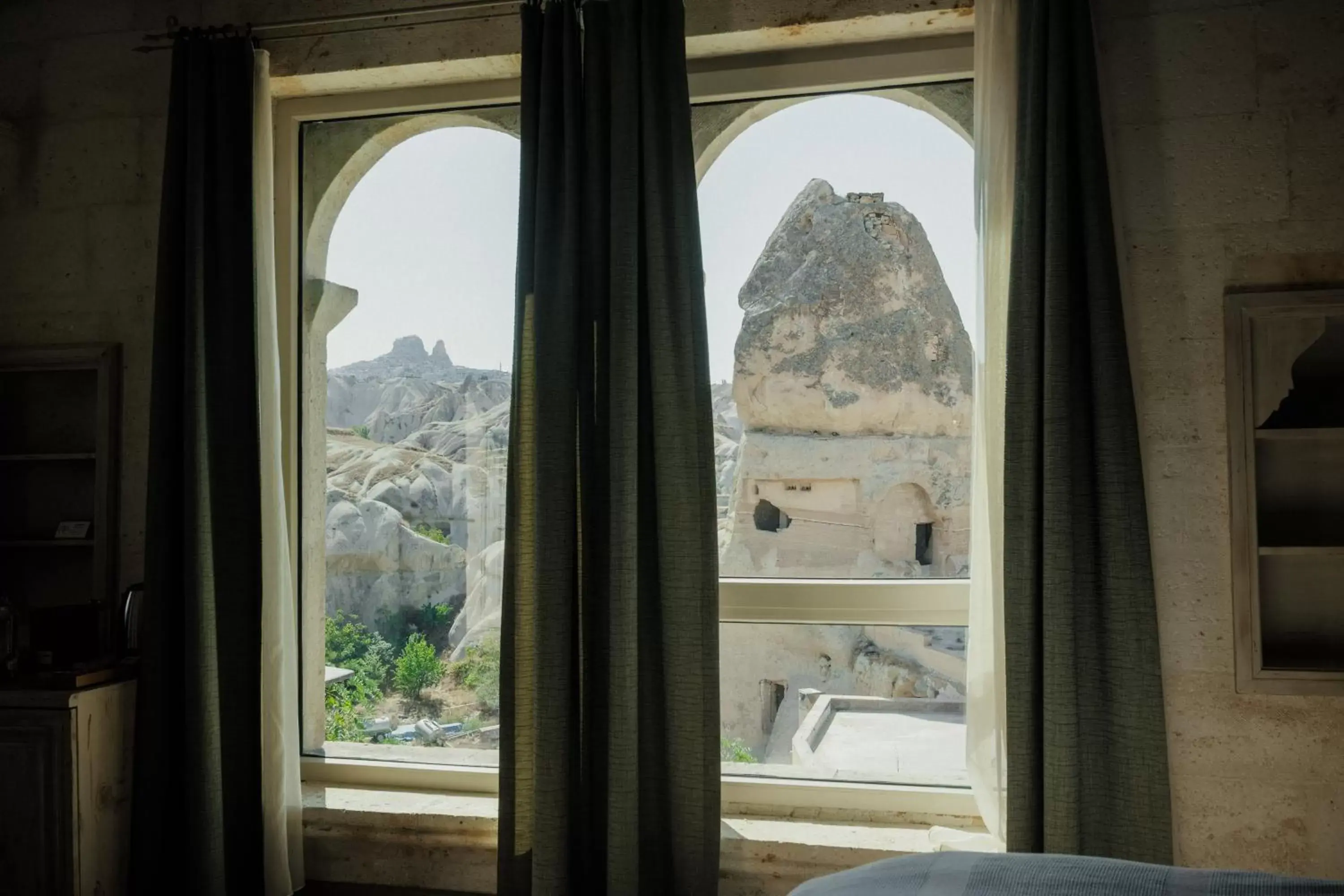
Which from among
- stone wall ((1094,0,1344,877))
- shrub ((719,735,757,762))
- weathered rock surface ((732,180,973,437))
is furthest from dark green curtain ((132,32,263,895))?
stone wall ((1094,0,1344,877))

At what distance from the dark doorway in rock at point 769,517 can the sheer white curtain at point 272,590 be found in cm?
120

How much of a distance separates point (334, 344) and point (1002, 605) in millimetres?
1890

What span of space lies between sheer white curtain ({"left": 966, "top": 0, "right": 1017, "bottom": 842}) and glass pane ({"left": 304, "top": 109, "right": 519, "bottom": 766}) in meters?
1.19

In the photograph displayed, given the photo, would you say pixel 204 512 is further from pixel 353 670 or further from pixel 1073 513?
pixel 1073 513

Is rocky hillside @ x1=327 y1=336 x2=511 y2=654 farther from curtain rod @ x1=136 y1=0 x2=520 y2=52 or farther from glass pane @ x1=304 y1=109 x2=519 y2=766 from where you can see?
curtain rod @ x1=136 y1=0 x2=520 y2=52

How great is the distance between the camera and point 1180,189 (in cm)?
219

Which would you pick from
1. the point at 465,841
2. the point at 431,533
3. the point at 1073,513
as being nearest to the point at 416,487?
the point at 431,533

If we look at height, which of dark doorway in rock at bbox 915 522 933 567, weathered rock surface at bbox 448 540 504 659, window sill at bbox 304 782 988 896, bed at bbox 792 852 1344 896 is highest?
dark doorway in rock at bbox 915 522 933 567

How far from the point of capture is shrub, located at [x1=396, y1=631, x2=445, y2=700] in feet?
8.87

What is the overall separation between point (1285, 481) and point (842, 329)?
3.32ft

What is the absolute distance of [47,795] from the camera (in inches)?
88.3

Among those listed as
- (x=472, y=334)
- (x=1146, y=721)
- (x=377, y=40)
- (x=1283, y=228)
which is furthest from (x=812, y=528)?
(x=377, y=40)

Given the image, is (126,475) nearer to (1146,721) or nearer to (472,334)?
(472,334)

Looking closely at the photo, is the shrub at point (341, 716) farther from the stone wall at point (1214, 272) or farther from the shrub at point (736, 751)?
the stone wall at point (1214, 272)
